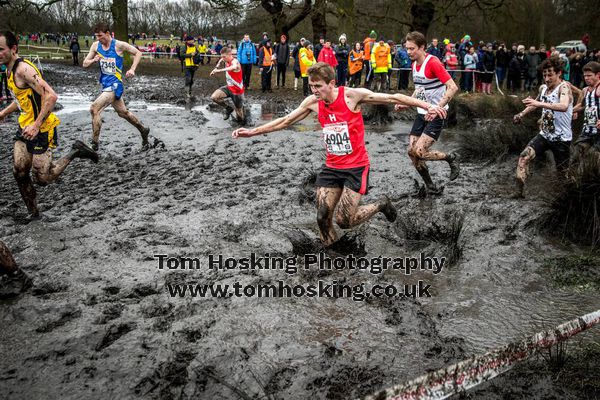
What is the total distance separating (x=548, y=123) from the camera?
256 inches

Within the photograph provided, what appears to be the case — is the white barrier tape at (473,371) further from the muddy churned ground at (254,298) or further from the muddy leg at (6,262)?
the muddy leg at (6,262)

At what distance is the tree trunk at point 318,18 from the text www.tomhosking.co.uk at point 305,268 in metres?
24.0

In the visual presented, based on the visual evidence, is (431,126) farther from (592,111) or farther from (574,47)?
(574,47)

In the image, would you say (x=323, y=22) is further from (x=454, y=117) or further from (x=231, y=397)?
(x=231, y=397)

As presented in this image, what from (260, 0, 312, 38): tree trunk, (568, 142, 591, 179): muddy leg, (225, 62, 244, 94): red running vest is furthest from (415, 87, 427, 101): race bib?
(260, 0, 312, 38): tree trunk

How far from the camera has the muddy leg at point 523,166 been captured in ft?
21.8

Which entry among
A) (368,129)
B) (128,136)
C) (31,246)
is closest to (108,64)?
(128,136)

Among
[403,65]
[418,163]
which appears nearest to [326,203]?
[418,163]

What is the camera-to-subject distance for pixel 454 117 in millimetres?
12883

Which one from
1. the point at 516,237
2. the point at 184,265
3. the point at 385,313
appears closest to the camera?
the point at 385,313

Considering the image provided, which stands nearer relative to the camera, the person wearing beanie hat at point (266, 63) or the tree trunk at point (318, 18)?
the person wearing beanie hat at point (266, 63)

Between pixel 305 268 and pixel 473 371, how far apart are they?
2.59 metres

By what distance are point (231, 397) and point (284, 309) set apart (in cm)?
119

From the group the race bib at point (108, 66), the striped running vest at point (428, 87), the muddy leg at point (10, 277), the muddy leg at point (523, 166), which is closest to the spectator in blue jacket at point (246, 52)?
the race bib at point (108, 66)
